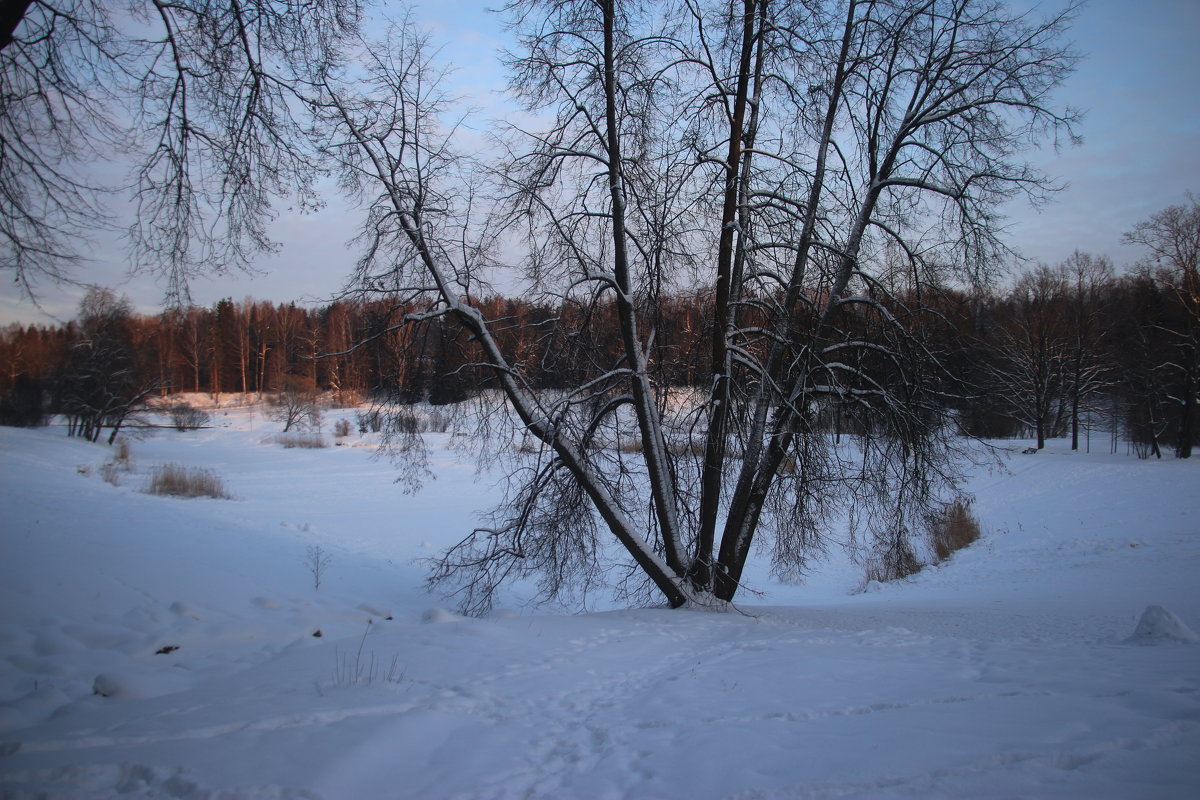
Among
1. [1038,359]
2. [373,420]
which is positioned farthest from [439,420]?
[1038,359]

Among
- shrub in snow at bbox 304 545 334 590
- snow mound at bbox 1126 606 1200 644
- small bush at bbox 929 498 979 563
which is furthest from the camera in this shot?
small bush at bbox 929 498 979 563

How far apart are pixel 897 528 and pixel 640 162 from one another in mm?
6265

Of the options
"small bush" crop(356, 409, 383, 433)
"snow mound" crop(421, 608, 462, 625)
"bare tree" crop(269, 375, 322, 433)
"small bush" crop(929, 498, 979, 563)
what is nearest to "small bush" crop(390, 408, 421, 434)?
"small bush" crop(356, 409, 383, 433)

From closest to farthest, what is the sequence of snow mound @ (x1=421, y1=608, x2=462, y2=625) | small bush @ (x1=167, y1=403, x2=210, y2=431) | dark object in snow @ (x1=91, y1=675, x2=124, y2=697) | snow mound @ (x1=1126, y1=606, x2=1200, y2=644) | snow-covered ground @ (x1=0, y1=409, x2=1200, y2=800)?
1. snow-covered ground @ (x1=0, y1=409, x2=1200, y2=800)
2. dark object in snow @ (x1=91, y1=675, x2=124, y2=697)
3. snow mound @ (x1=1126, y1=606, x2=1200, y2=644)
4. snow mound @ (x1=421, y1=608, x2=462, y2=625)
5. small bush @ (x1=167, y1=403, x2=210, y2=431)

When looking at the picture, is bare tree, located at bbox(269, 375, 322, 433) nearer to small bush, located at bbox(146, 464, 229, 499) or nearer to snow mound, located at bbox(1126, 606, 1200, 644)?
small bush, located at bbox(146, 464, 229, 499)

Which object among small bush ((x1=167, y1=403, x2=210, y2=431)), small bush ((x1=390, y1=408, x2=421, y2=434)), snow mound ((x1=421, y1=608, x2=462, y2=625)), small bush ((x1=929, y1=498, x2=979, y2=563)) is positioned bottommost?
small bush ((x1=929, y1=498, x2=979, y2=563))

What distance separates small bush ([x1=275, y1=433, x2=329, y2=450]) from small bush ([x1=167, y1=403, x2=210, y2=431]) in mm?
6909

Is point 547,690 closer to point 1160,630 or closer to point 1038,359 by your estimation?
point 1160,630

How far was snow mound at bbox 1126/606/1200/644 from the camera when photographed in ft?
16.5

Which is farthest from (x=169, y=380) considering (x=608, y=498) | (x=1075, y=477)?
(x=1075, y=477)

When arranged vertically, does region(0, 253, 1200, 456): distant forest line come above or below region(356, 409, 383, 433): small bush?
above

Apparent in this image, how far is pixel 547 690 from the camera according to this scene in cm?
429

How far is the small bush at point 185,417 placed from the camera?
38875 mm

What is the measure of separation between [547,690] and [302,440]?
36771 mm
